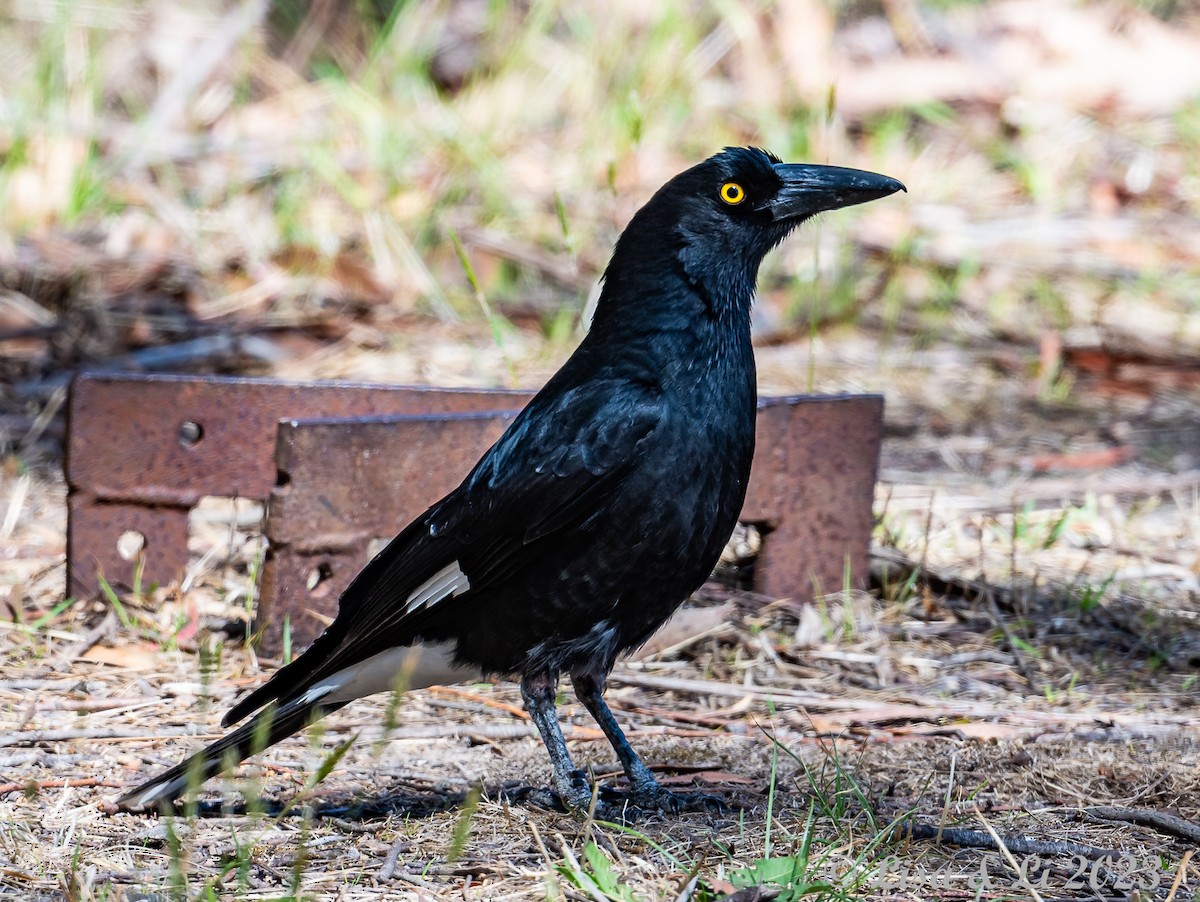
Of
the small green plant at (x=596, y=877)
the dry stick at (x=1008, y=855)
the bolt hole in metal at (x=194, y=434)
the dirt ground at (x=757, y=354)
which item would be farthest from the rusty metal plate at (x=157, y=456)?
the dry stick at (x=1008, y=855)

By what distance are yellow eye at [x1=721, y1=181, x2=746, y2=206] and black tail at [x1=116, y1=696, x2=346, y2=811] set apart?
133cm

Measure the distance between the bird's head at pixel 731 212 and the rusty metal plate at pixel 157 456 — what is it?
95 cm

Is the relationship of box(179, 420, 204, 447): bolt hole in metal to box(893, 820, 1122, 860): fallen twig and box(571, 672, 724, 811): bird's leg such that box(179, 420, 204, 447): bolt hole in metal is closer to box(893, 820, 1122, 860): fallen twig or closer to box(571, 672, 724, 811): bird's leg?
box(571, 672, 724, 811): bird's leg

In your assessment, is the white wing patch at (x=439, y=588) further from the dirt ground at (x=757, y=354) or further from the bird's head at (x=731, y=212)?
the bird's head at (x=731, y=212)

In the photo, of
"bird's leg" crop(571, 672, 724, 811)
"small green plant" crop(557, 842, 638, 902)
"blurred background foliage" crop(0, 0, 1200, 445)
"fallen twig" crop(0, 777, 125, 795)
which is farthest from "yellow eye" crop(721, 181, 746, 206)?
A: "blurred background foliage" crop(0, 0, 1200, 445)

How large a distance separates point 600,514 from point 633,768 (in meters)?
0.53

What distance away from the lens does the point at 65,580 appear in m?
3.82

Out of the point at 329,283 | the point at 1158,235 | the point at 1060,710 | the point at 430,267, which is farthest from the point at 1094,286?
the point at 1060,710

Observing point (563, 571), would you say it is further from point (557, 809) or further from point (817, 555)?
point (817, 555)

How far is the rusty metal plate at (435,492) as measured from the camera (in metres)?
3.51

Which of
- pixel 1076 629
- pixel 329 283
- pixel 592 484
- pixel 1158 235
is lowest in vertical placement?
pixel 1076 629

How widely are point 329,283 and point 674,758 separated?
4005mm

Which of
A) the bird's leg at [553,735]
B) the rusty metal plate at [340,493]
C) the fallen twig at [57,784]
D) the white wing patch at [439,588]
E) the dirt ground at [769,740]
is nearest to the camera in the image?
the dirt ground at [769,740]

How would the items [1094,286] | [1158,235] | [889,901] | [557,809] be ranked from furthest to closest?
[1158,235]
[1094,286]
[557,809]
[889,901]
